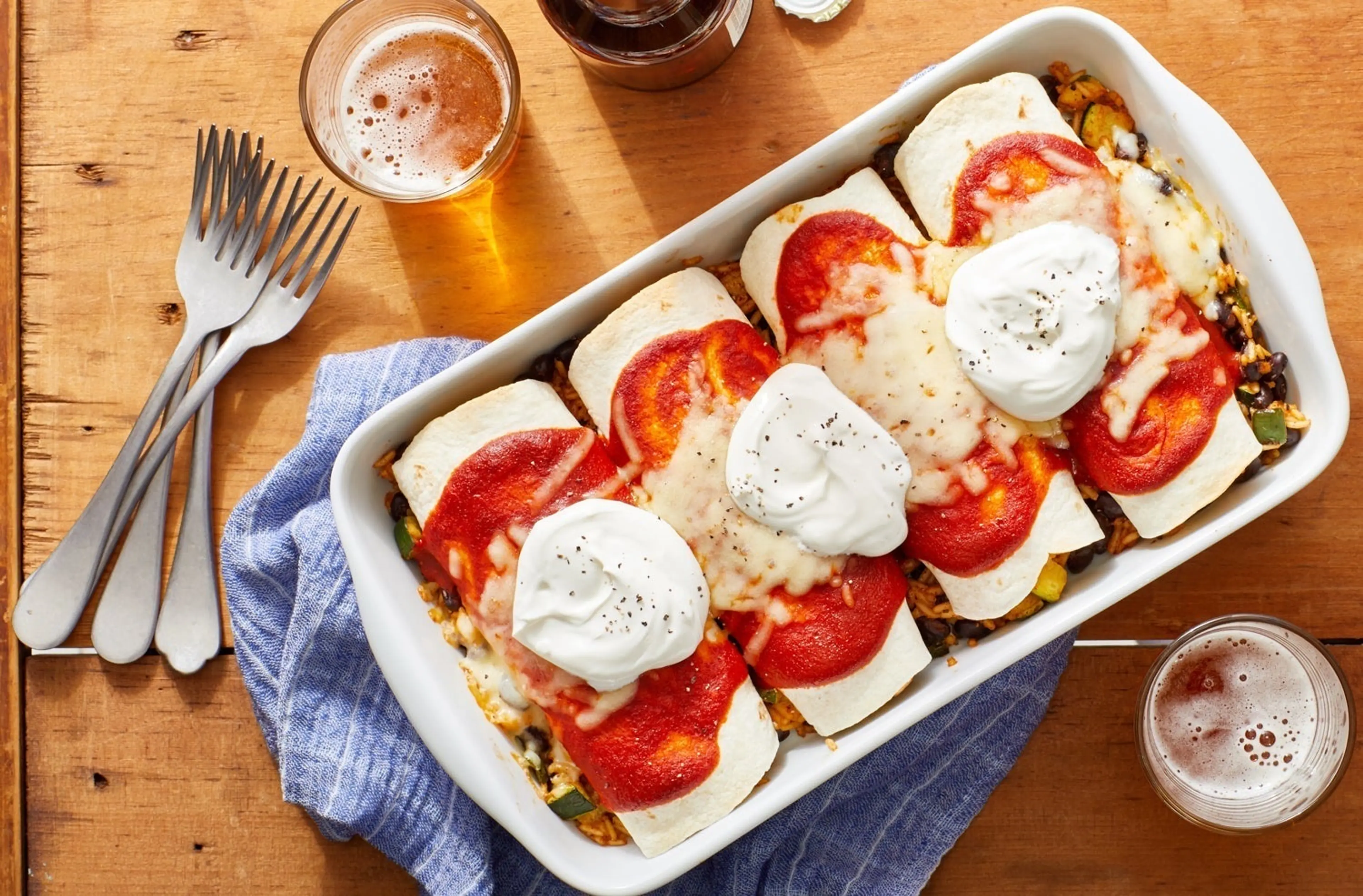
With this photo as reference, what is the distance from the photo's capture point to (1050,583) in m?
2.32

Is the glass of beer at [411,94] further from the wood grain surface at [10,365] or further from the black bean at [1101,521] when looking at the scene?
the black bean at [1101,521]

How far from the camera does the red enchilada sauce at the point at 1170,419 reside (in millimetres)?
2215

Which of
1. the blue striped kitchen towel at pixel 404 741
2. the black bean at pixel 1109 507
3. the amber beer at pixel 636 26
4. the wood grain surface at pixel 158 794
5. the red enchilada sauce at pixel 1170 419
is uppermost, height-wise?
the amber beer at pixel 636 26

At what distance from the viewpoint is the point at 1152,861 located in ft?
8.41

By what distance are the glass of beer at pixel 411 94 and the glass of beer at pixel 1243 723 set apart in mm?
1822

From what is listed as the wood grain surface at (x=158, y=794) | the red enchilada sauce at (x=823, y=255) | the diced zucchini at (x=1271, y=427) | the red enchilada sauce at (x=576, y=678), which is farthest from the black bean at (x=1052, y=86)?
the wood grain surface at (x=158, y=794)

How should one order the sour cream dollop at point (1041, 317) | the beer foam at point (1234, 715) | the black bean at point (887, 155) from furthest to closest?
the beer foam at point (1234, 715), the black bean at point (887, 155), the sour cream dollop at point (1041, 317)

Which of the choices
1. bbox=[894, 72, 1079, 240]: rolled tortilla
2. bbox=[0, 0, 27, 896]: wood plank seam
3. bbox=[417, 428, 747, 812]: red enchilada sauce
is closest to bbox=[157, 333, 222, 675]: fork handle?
bbox=[0, 0, 27, 896]: wood plank seam

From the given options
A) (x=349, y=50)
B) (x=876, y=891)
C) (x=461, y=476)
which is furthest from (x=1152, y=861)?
(x=349, y=50)

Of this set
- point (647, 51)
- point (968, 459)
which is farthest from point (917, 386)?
point (647, 51)

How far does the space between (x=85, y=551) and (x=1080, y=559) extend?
6.97 feet

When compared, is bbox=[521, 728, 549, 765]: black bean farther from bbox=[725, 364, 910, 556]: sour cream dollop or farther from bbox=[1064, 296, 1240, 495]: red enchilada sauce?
bbox=[1064, 296, 1240, 495]: red enchilada sauce

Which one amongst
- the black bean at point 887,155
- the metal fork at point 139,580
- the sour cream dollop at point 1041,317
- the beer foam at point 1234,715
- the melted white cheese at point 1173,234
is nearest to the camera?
the sour cream dollop at point 1041,317

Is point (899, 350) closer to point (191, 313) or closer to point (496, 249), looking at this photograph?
point (496, 249)
